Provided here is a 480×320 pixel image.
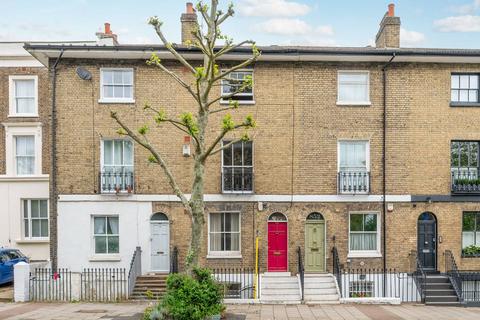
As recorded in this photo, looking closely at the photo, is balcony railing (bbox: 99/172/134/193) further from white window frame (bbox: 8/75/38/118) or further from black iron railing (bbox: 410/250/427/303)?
black iron railing (bbox: 410/250/427/303)

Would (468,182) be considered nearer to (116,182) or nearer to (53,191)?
(116,182)

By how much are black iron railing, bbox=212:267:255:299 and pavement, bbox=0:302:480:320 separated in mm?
1500

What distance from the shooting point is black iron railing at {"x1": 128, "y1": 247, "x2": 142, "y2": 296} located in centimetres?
1505

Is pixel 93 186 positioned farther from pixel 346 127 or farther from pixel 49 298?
pixel 346 127

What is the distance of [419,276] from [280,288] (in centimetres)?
544

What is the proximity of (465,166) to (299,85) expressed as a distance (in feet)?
24.8

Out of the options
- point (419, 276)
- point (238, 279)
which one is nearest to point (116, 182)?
point (238, 279)

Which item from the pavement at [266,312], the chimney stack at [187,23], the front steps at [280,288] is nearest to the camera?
the pavement at [266,312]

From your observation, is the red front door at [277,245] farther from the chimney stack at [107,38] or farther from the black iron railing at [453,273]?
the chimney stack at [107,38]

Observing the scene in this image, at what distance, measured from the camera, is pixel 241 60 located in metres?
16.4

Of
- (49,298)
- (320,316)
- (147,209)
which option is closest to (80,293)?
(49,298)

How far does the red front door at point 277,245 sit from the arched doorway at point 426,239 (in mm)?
5408

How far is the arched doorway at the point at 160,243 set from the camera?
1642 cm

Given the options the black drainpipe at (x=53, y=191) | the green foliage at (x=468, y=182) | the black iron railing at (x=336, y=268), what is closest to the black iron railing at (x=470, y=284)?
the green foliage at (x=468, y=182)
